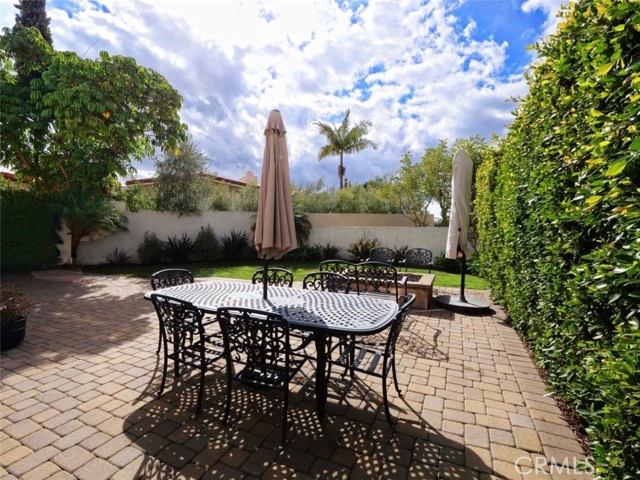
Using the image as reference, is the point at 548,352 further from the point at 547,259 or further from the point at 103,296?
the point at 103,296

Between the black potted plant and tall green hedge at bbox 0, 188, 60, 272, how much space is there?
7168 millimetres

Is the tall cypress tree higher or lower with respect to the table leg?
higher

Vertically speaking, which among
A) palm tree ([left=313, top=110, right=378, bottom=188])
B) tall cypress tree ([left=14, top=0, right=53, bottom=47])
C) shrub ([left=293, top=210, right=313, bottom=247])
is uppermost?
tall cypress tree ([left=14, top=0, right=53, bottom=47])

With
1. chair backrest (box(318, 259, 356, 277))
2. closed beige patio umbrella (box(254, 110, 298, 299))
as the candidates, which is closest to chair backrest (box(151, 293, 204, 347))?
closed beige patio umbrella (box(254, 110, 298, 299))

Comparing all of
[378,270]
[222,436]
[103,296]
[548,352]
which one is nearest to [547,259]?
[548,352]

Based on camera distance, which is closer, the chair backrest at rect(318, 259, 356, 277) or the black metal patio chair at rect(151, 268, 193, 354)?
the black metal patio chair at rect(151, 268, 193, 354)

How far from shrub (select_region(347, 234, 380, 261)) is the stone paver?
7.65 metres

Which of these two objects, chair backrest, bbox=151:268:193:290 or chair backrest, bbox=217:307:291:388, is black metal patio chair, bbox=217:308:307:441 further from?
chair backrest, bbox=151:268:193:290

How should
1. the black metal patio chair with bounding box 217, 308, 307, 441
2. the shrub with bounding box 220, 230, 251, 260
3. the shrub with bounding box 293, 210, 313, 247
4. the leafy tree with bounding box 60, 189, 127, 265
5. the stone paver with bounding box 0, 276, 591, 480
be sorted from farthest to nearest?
the shrub with bounding box 293, 210, 313, 247
the shrub with bounding box 220, 230, 251, 260
the leafy tree with bounding box 60, 189, 127, 265
the black metal patio chair with bounding box 217, 308, 307, 441
the stone paver with bounding box 0, 276, 591, 480

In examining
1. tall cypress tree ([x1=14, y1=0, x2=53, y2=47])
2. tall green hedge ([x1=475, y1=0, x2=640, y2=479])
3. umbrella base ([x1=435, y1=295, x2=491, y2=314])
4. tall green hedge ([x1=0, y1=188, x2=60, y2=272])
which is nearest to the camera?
tall green hedge ([x1=475, y1=0, x2=640, y2=479])

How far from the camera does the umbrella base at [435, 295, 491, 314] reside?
5.50 meters

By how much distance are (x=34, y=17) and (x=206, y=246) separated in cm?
1264

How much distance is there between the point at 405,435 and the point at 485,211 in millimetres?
5848

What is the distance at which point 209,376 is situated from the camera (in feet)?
10.7
